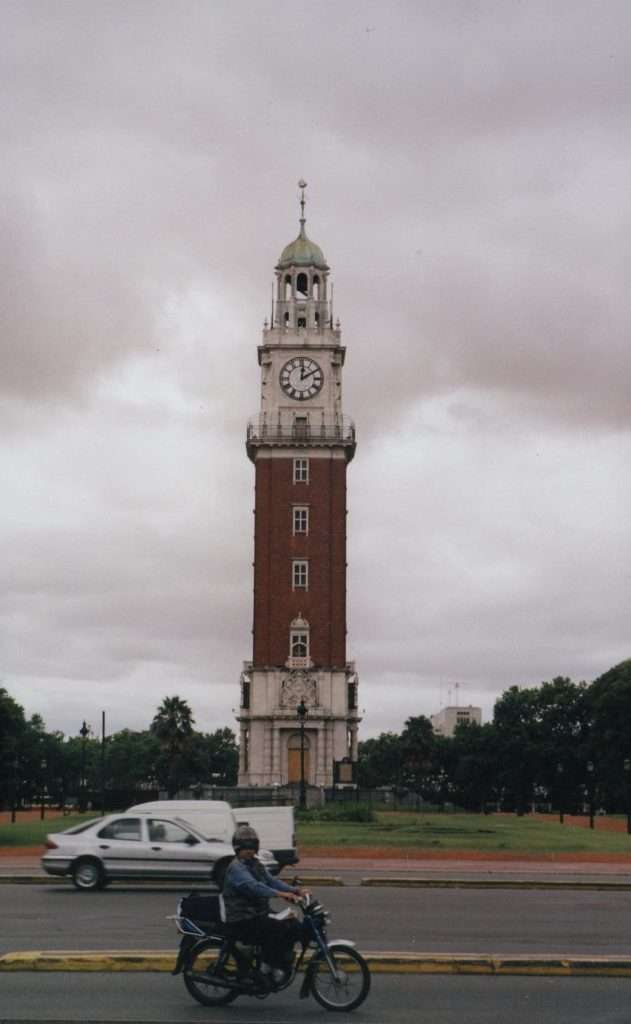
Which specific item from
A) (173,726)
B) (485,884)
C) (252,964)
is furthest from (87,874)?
(173,726)

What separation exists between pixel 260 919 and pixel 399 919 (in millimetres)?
8287

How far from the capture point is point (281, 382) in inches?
3676

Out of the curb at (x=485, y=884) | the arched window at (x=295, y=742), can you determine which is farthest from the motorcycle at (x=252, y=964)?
the arched window at (x=295, y=742)

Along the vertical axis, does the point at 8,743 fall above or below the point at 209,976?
above

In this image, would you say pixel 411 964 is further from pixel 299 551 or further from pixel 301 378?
pixel 301 378

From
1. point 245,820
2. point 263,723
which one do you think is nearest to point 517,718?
point 263,723

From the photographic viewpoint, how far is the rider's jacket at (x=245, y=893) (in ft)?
40.0

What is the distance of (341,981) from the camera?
11930 mm

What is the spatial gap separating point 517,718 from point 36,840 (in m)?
69.4

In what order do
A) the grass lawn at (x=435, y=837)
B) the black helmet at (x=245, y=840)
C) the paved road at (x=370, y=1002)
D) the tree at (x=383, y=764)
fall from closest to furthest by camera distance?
the paved road at (x=370, y=1002)
the black helmet at (x=245, y=840)
the grass lawn at (x=435, y=837)
the tree at (x=383, y=764)

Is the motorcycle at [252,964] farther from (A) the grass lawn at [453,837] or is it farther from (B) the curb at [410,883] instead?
(A) the grass lawn at [453,837]

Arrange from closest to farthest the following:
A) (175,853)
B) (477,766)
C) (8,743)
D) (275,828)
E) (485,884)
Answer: (175,853)
(485,884)
(275,828)
(8,743)
(477,766)

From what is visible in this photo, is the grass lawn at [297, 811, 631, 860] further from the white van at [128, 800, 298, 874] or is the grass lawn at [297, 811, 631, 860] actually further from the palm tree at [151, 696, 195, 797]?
the palm tree at [151, 696, 195, 797]

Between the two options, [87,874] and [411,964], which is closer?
[411,964]
